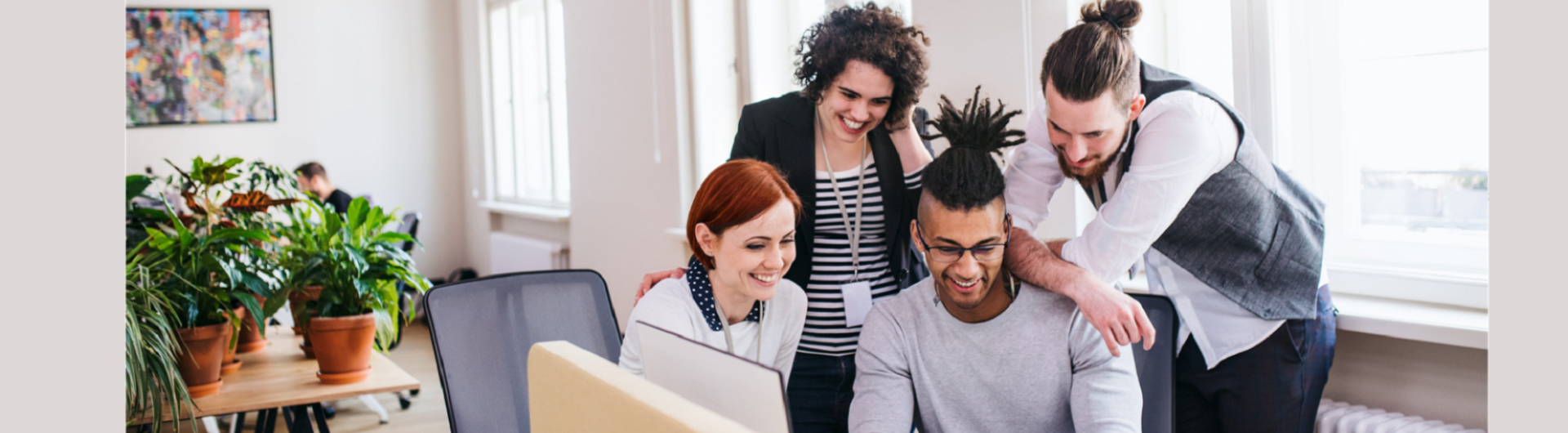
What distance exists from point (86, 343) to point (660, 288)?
1118 millimetres

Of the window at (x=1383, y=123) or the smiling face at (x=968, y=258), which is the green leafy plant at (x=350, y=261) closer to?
the smiling face at (x=968, y=258)

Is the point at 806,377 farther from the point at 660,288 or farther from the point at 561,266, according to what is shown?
the point at 561,266

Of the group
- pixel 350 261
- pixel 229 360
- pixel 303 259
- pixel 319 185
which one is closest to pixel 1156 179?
pixel 350 261

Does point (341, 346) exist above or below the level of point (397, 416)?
above

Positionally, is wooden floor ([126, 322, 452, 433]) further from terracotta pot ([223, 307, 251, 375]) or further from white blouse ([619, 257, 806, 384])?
white blouse ([619, 257, 806, 384])

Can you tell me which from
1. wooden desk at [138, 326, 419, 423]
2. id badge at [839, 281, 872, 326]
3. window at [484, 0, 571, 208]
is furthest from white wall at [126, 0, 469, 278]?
id badge at [839, 281, 872, 326]

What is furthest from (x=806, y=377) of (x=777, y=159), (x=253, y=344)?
(x=253, y=344)

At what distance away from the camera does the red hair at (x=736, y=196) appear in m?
1.46

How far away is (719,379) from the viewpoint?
0.99 meters

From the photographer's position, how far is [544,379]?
4.02 ft

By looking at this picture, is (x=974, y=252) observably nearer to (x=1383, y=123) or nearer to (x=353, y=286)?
(x=1383, y=123)

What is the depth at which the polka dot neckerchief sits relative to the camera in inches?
59.0

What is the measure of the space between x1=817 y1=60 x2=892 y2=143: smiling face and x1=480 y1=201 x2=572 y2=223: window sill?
12.3 ft

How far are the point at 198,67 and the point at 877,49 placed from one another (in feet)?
19.6
